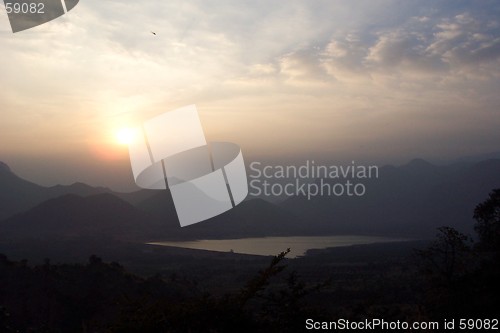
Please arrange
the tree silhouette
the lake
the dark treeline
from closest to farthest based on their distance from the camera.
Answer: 1. the dark treeline
2. the tree silhouette
3. the lake

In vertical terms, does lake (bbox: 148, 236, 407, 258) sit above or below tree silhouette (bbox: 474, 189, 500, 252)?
below

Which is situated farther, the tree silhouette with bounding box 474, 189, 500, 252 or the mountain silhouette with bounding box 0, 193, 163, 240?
the mountain silhouette with bounding box 0, 193, 163, 240

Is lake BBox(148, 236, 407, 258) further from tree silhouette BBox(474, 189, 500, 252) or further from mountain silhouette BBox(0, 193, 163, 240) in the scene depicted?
tree silhouette BBox(474, 189, 500, 252)

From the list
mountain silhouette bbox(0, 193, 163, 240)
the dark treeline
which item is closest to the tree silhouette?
the dark treeline

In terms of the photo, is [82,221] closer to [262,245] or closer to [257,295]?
[262,245]

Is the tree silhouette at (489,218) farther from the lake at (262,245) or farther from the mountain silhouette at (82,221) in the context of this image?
the mountain silhouette at (82,221)

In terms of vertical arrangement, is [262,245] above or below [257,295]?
below

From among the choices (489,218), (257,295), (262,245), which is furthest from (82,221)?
(257,295)

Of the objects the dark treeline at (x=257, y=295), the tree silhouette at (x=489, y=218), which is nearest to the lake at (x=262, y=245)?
the dark treeline at (x=257, y=295)

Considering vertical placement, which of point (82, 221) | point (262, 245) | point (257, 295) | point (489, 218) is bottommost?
point (262, 245)
